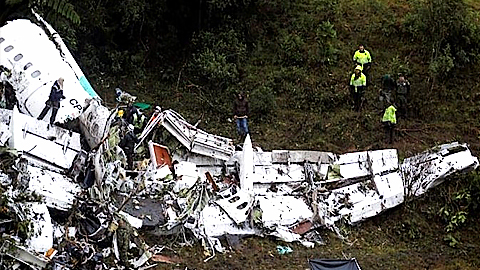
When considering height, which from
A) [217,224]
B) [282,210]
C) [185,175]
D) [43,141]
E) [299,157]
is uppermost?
[43,141]

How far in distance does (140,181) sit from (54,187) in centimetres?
144

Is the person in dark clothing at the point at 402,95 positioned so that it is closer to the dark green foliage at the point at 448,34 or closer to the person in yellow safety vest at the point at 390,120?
the person in yellow safety vest at the point at 390,120

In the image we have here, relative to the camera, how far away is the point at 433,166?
15703mm

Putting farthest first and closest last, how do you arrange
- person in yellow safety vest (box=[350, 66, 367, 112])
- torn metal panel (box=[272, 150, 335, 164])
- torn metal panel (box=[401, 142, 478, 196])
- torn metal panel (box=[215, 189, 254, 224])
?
person in yellow safety vest (box=[350, 66, 367, 112]) < torn metal panel (box=[401, 142, 478, 196]) < torn metal panel (box=[272, 150, 335, 164]) < torn metal panel (box=[215, 189, 254, 224])

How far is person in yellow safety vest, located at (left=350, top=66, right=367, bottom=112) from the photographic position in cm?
1853

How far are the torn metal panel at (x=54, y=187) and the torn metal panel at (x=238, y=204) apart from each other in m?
2.41

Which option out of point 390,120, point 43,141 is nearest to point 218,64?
point 390,120

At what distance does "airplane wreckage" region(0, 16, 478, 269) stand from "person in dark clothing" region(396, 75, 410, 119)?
7.53 ft

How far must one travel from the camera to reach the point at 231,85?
19750 millimetres

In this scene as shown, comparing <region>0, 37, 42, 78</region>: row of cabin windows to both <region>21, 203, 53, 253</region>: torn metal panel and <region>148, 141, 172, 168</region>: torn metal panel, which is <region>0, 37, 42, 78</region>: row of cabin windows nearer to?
<region>148, 141, 172, 168</region>: torn metal panel

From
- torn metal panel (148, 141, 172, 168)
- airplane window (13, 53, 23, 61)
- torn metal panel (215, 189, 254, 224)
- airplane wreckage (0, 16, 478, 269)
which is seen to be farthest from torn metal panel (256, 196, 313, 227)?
airplane window (13, 53, 23, 61)

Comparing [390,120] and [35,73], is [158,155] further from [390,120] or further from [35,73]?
[390,120]

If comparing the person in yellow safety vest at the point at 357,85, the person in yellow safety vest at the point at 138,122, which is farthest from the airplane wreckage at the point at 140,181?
the person in yellow safety vest at the point at 357,85

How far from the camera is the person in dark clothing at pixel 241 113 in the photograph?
17.1 meters
